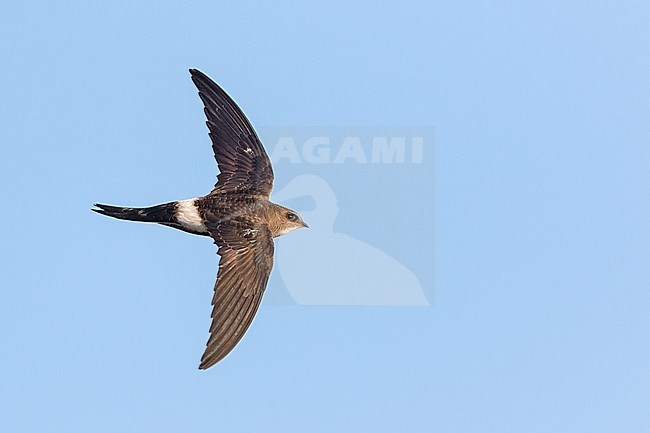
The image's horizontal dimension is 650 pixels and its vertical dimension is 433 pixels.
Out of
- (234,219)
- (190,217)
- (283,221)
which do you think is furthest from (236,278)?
(283,221)

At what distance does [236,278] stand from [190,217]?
1.07 metres

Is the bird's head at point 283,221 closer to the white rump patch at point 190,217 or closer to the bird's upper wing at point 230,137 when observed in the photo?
the bird's upper wing at point 230,137

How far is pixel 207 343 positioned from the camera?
10531mm

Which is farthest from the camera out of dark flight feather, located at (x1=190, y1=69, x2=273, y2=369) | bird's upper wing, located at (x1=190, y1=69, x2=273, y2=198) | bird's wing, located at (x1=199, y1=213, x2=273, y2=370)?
bird's upper wing, located at (x1=190, y1=69, x2=273, y2=198)

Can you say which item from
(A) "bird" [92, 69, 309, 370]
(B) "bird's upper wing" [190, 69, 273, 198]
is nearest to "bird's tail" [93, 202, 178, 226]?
(A) "bird" [92, 69, 309, 370]

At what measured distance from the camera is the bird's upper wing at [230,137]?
12.3 metres

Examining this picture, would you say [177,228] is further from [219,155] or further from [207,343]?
[207,343]

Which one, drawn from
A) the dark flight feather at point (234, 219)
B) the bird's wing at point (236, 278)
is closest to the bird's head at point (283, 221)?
the dark flight feather at point (234, 219)

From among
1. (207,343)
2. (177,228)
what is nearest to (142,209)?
(177,228)

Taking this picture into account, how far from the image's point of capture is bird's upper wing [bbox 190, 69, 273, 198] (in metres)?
12.3

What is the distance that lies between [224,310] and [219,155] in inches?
87.7

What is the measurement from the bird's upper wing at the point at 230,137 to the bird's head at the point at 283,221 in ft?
0.97

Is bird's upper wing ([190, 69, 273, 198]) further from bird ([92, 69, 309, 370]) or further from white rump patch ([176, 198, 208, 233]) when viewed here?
white rump patch ([176, 198, 208, 233])

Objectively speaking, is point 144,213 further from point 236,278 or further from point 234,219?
point 236,278
